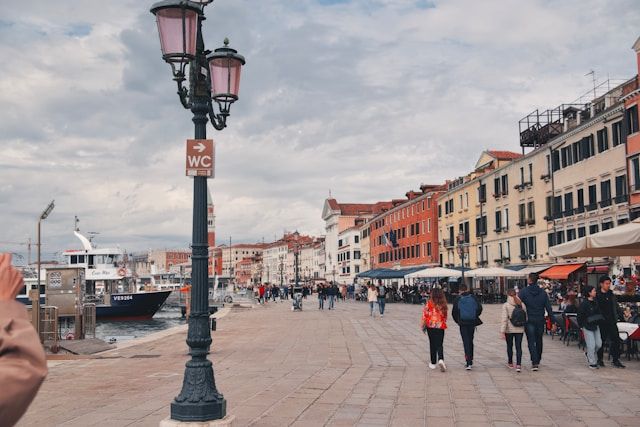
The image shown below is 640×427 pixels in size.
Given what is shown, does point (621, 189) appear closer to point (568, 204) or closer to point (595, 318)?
point (568, 204)

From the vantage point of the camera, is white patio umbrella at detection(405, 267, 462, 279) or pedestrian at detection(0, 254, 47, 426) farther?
white patio umbrella at detection(405, 267, 462, 279)

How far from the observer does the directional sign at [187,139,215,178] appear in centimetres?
688

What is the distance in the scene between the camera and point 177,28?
6.46 meters

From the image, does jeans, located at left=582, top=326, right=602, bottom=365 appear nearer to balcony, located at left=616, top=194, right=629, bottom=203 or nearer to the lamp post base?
the lamp post base

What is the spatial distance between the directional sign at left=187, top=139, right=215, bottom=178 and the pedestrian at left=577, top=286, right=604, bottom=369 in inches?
328

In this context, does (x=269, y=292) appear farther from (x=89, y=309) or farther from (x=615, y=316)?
(x=615, y=316)

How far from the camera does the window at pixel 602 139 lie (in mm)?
35250

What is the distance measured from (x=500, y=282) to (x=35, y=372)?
52.3m

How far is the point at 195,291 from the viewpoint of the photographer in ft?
22.3

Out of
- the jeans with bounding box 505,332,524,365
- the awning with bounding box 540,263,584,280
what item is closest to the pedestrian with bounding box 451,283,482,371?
the jeans with bounding box 505,332,524,365

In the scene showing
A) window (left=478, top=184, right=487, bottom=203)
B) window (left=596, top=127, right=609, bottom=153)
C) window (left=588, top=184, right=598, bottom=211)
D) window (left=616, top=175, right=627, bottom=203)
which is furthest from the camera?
window (left=478, top=184, right=487, bottom=203)

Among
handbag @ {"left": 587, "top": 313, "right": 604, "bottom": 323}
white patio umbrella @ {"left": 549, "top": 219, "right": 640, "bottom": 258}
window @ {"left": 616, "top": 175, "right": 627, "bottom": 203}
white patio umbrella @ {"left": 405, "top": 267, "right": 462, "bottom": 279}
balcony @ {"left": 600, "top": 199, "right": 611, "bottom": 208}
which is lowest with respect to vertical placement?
handbag @ {"left": 587, "top": 313, "right": 604, "bottom": 323}

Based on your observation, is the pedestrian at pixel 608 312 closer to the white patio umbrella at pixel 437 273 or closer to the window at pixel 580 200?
the window at pixel 580 200

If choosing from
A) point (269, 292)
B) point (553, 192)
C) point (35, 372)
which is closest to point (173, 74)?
point (35, 372)
